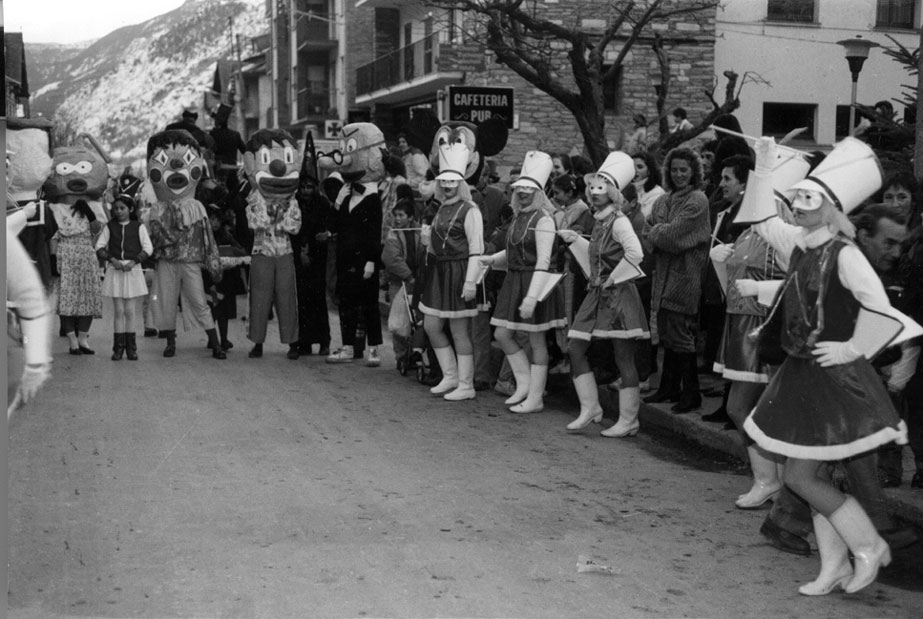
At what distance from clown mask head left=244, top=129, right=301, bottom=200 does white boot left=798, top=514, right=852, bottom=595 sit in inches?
290

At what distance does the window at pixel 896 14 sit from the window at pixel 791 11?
0.37m

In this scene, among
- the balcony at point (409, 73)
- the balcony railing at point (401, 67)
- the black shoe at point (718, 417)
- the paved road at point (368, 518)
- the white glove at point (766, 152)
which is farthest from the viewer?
the balcony railing at point (401, 67)

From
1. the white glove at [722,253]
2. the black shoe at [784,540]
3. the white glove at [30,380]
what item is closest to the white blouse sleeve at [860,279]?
the black shoe at [784,540]

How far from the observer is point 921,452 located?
21.0 feet

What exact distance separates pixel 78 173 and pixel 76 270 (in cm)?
484

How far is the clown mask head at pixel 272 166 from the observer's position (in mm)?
11602

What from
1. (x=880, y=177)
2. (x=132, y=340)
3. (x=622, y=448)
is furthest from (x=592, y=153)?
Answer: (x=880, y=177)

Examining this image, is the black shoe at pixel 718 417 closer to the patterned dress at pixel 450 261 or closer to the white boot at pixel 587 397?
the white boot at pixel 587 397

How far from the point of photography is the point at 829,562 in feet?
16.4

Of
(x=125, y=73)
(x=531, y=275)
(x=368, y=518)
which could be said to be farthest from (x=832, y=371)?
(x=531, y=275)

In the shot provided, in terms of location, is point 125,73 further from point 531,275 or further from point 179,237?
point 179,237

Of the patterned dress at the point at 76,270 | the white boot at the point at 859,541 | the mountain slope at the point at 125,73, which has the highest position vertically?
the mountain slope at the point at 125,73

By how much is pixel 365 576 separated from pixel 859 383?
198 cm

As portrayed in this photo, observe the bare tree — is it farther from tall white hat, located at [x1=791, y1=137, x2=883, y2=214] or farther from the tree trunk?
tall white hat, located at [x1=791, y1=137, x2=883, y2=214]
